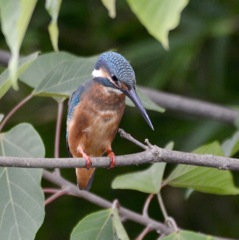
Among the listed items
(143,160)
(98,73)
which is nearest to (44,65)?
(98,73)

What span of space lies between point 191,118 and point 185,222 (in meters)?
0.79

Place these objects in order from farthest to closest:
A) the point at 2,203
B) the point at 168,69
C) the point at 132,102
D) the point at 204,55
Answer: the point at 204,55 → the point at 168,69 → the point at 132,102 → the point at 2,203

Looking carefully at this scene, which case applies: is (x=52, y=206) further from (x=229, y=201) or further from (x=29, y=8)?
(x=29, y=8)

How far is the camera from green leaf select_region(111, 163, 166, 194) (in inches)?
116

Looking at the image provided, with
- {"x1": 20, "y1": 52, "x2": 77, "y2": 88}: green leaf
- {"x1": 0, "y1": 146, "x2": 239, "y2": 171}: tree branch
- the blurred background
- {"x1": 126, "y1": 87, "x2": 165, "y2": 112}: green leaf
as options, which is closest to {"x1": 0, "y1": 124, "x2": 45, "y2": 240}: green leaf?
{"x1": 0, "y1": 146, "x2": 239, "y2": 171}: tree branch

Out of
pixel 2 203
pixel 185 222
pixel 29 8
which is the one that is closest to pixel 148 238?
pixel 185 222

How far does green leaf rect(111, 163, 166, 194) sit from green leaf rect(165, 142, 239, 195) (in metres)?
0.07

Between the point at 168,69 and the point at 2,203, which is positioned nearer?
the point at 2,203

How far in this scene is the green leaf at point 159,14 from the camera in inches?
48.8

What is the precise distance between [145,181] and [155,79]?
7.26 ft

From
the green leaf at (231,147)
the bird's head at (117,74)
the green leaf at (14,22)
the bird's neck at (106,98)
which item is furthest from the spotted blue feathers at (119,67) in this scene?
the green leaf at (14,22)

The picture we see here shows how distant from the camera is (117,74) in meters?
2.75

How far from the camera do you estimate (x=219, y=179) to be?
9.43 ft

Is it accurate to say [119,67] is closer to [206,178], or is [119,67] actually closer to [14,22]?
[206,178]
